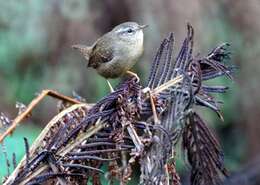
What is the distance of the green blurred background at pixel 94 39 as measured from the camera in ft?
19.3

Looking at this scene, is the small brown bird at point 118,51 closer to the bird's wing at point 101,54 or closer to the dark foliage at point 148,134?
the bird's wing at point 101,54

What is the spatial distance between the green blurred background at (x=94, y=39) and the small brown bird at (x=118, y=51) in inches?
76.5

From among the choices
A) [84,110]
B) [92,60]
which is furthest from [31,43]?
[84,110]

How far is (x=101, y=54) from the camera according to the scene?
11.8ft

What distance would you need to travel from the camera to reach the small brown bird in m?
3.41

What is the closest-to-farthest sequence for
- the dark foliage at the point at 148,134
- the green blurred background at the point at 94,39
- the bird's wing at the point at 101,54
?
the dark foliage at the point at 148,134 < the bird's wing at the point at 101,54 < the green blurred background at the point at 94,39

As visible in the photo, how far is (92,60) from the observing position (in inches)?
144

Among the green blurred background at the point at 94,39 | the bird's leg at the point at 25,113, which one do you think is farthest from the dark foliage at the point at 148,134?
the green blurred background at the point at 94,39

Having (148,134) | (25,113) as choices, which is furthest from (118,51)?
(148,134)

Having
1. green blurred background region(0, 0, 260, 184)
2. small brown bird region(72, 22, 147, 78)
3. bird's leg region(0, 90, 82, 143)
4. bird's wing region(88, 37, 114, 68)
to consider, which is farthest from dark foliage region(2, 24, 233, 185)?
green blurred background region(0, 0, 260, 184)

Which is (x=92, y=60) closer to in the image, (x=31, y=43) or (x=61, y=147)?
(x=61, y=147)

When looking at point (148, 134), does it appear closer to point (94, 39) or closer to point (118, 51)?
point (118, 51)

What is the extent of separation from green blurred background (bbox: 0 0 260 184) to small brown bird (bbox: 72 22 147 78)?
6.37 feet

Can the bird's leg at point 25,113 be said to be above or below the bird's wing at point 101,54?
below
